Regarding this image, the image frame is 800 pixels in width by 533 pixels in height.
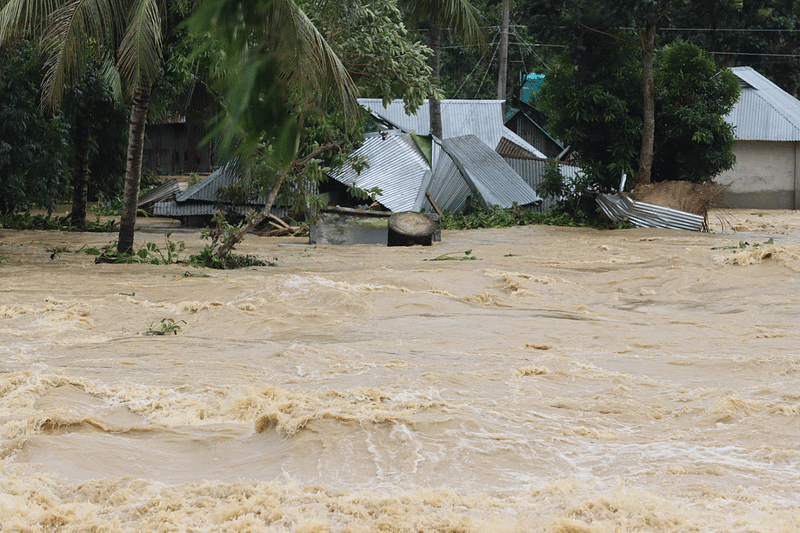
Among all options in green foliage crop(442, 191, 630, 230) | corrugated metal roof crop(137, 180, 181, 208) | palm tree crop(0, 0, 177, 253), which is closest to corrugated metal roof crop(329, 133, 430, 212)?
green foliage crop(442, 191, 630, 230)

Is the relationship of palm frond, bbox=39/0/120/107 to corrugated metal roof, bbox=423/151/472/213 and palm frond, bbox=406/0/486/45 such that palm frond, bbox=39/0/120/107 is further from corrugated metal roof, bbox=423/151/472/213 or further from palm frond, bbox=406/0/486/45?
corrugated metal roof, bbox=423/151/472/213

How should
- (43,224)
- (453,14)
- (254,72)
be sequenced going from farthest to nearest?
(43,224) → (453,14) → (254,72)

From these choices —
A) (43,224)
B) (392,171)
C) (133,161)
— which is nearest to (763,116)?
(392,171)

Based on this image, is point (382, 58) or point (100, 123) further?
point (100, 123)

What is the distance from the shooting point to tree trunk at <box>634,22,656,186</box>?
15.4 meters

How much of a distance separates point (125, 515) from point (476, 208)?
51.5 feet

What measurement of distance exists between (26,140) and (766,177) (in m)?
19.7

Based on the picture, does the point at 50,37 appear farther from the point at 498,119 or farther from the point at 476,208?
the point at 498,119

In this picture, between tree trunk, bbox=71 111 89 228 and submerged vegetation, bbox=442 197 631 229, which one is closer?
tree trunk, bbox=71 111 89 228

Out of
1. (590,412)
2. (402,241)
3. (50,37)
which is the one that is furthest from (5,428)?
(402,241)

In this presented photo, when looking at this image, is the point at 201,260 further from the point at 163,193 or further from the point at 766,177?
the point at 766,177

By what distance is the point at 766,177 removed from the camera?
881 inches

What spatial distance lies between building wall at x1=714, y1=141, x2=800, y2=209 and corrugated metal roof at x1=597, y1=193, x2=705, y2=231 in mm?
8477

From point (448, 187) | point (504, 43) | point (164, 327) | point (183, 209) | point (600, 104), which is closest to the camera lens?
point (164, 327)
